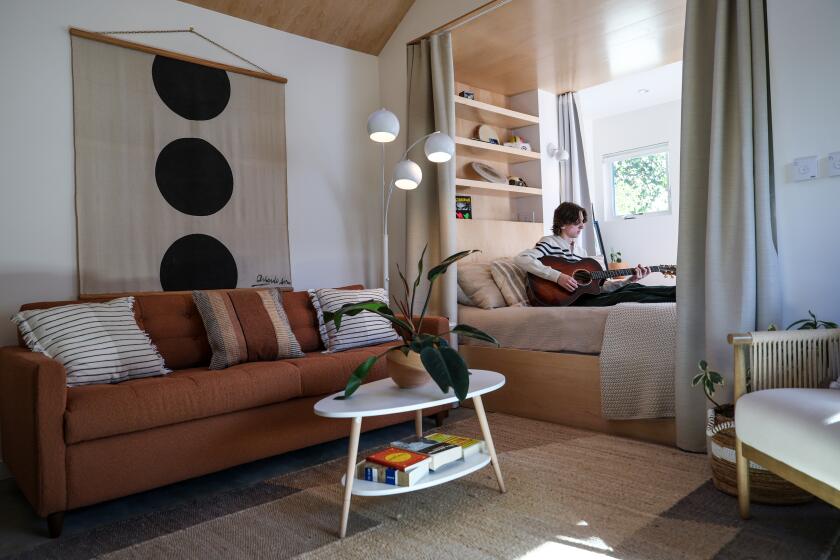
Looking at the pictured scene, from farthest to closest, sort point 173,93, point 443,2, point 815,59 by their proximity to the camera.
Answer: point 443,2 → point 173,93 → point 815,59

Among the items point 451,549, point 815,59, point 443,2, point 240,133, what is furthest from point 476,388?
point 443,2

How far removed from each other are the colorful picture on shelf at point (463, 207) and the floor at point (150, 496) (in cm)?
189

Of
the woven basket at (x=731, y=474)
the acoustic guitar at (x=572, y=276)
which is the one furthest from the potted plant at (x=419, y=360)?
the acoustic guitar at (x=572, y=276)

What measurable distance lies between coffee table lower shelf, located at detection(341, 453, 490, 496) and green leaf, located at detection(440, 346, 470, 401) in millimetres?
305

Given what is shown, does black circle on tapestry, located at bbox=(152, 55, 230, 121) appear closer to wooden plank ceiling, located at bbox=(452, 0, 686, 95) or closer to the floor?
wooden plank ceiling, located at bbox=(452, 0, 686, 95)

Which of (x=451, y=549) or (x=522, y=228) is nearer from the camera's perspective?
(x=451, y=549)

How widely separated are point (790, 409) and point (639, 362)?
4.09ft

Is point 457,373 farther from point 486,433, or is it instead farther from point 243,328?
point 243,328

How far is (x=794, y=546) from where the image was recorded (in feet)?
5.70

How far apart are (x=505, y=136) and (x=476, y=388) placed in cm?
342

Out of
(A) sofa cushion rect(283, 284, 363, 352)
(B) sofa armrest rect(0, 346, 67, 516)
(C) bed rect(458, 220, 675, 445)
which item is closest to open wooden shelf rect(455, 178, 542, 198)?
(C) bed rect(458, 220, 675, 445)

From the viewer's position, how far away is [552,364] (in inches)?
127

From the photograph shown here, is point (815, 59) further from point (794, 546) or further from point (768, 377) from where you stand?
point (794, 546)

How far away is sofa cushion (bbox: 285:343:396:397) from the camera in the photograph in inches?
106
